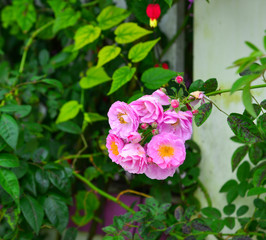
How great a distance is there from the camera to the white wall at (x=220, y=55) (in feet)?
3.56

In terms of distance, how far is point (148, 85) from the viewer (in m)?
1.04

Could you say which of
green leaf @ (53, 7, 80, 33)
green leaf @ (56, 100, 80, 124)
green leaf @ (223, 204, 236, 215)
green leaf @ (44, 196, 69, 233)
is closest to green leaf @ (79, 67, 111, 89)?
green leaf @ (56, 100, 80, 124)

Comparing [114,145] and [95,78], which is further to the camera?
[95,78]

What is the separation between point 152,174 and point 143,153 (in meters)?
0.06

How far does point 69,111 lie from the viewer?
1.35 metres

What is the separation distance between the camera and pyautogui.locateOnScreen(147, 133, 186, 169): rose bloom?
2.34ft

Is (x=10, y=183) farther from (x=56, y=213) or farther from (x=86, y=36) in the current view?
(x=86, y=36)

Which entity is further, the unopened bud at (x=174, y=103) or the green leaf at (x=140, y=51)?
the green leaf at (x=140, y=51)

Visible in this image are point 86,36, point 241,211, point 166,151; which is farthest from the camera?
point 86,36

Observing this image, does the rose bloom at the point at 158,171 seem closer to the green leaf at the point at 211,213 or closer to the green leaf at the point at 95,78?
the green leaf at the point at 211,213

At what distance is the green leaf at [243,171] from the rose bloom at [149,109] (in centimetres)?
48

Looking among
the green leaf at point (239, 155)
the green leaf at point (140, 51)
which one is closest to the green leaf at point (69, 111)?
the green leaf at point (140, 51)

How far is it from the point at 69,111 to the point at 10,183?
1.36ft

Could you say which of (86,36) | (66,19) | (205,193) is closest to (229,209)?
(205,193)
